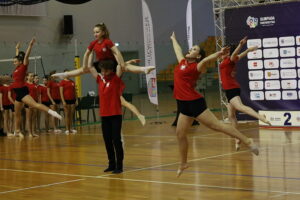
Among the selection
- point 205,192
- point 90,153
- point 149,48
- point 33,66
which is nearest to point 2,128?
point 33,66

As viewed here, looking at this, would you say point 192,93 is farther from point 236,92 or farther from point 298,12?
point 298,12

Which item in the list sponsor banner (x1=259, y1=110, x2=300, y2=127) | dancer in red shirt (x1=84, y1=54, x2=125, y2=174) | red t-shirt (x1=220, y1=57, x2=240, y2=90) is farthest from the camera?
sponsor banner (x1=259, y1=110, x2=300, y2=127)

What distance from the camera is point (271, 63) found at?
15859 millimetres

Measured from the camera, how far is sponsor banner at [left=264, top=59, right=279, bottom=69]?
1575 centimetres

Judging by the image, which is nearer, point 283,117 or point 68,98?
point 283,117

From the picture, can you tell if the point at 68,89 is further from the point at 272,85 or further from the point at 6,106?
the point at 272,85

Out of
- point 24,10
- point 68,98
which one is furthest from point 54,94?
point 24,10

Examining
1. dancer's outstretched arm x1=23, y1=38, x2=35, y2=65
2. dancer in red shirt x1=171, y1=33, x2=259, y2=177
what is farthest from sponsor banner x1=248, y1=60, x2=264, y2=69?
dancer in red shirt x1=171, y1=33, x2=259, y2=177

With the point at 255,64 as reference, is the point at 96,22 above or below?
above

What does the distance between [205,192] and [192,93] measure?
1304 mm

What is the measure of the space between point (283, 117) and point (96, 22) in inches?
533

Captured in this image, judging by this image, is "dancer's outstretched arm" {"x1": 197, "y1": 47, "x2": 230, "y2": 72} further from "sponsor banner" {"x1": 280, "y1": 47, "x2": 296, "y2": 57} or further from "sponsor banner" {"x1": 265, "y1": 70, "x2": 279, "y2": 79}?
"sponsor banner" {"x1": 265, "y1": 70, "x2": 279, "y2": 79}

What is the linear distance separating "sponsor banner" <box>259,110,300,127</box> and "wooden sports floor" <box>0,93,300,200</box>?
0.34m

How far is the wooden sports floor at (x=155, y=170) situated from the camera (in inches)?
279
